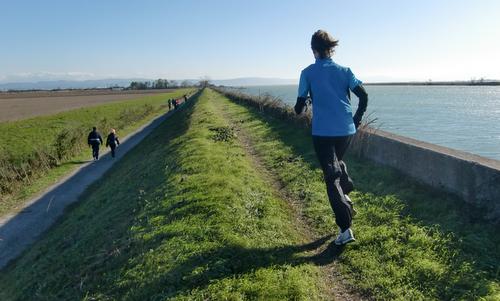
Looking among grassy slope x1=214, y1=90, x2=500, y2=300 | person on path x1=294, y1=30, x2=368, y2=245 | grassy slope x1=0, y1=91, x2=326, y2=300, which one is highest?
person on path x1=294, y1=30, x2=368, y2=245

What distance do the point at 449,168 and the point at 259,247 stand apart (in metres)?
3.14

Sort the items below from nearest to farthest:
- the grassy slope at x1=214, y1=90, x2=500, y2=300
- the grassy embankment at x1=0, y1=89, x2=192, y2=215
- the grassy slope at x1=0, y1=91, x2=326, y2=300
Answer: the grassy slope at x1=214, y1=90, x2=500, y2=300 < the grassy slope at x1=0, y1=91, x2=326, y2=300 < the grassy embankment at x1=0, y1=89, x2=192, y2=215

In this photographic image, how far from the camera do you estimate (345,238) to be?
198 inches

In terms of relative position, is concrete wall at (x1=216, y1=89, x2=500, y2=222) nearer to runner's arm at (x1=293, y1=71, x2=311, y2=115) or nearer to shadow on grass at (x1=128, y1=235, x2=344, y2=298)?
shadow on grass at (x1=128, y1=235, x2=344, y2=298)

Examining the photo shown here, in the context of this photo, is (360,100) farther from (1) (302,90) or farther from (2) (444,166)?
(2) (444,166)

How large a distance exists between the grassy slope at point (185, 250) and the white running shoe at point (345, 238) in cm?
46

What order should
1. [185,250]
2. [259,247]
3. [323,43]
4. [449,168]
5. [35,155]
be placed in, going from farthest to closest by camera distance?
[35,155], [449,168], [185,250], [259,247], [323,43]

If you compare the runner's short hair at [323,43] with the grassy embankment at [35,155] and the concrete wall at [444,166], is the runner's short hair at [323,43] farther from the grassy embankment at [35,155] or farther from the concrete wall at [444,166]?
the grassy embankment at [35,155]

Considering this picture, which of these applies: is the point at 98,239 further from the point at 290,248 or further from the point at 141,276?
the point at 290,248

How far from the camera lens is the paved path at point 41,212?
1184cm

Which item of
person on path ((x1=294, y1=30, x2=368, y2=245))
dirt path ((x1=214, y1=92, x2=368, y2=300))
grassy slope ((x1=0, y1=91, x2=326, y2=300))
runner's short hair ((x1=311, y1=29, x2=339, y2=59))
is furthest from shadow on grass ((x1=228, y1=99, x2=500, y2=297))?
runner's short hair ((x1=311, y1=29, x2=339, y2=59))

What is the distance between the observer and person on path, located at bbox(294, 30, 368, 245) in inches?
191

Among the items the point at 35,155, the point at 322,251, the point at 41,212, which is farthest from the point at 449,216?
the point at 35,155

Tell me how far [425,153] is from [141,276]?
16.0 ft
